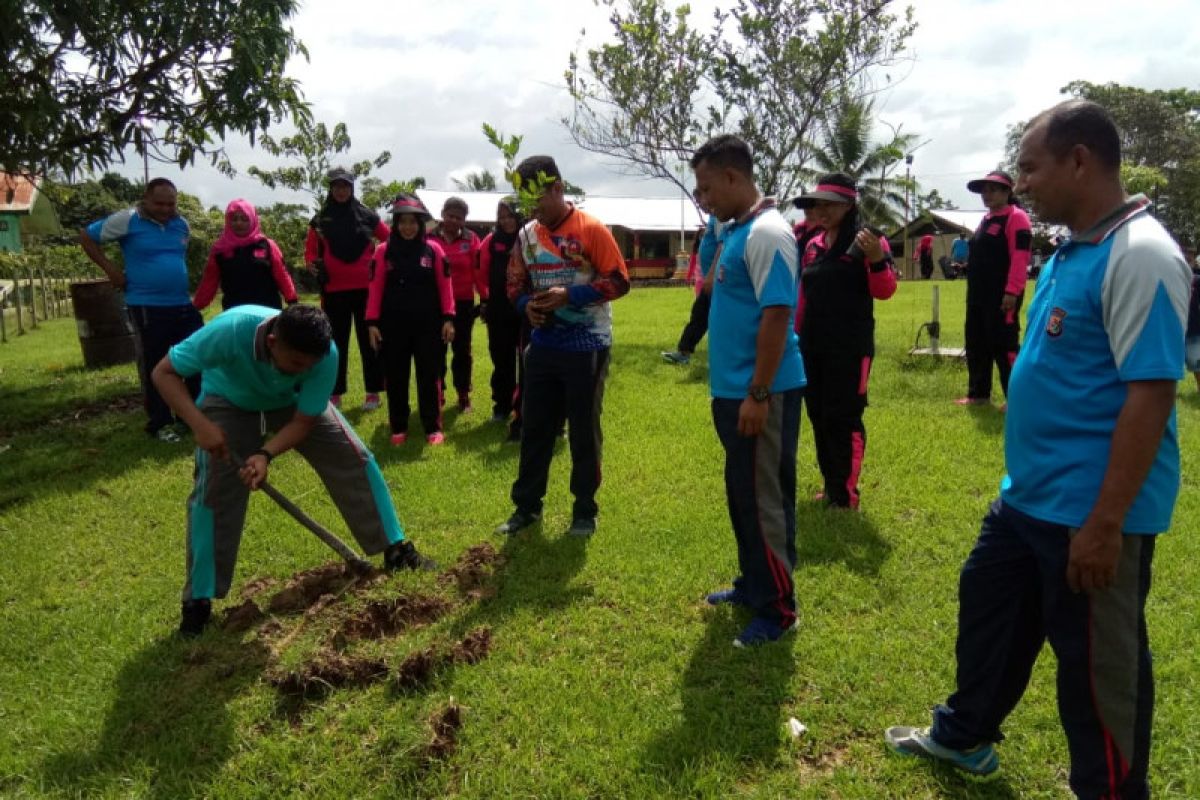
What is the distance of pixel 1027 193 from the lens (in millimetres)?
2186

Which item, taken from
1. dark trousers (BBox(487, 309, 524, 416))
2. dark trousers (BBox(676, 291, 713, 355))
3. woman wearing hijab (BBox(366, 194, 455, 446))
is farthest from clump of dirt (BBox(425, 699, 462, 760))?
dark trousers (BBox(676, 291, 713, 355))

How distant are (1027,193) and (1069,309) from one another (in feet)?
1.23

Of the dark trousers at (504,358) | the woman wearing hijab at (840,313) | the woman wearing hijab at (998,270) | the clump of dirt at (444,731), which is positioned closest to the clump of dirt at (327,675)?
the clump of dirt at (444,731)

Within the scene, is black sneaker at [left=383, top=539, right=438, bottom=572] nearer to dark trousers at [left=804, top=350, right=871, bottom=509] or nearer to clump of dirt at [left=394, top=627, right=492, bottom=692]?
clump of dirt at [left=394, top=627, right=492, bottom=692]

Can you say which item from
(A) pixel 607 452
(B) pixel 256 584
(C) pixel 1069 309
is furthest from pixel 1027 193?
(A) pixel 607 452

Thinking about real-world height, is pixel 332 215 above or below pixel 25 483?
above

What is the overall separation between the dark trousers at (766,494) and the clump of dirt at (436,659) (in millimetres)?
1208

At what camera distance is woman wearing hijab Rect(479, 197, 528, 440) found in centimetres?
693

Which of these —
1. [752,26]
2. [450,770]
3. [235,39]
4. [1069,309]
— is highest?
[752,26]

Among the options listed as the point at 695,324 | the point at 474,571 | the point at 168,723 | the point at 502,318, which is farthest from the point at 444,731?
the point at 695,324

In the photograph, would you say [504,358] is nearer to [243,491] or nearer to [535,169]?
[535,169]

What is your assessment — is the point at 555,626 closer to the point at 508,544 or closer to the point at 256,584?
the point at 508,544

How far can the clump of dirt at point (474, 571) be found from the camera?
4047mm

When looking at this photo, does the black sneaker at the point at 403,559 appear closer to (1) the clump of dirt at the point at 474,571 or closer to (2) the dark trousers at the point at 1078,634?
(1) the clump of dirt at the point at 474,571
